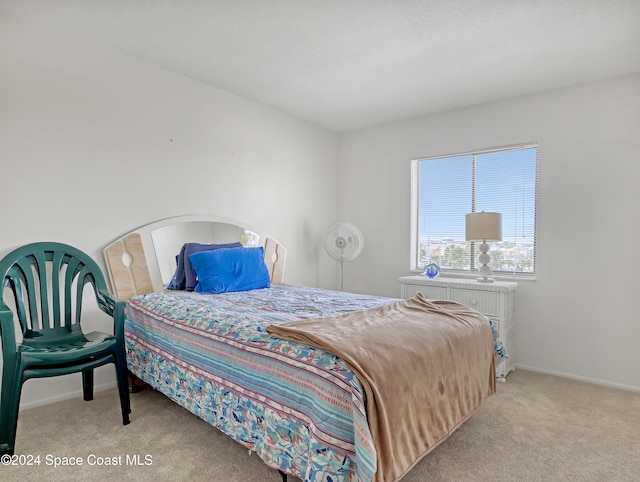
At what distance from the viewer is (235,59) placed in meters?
2.95

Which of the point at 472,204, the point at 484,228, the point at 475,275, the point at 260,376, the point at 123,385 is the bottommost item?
the point at 123,385

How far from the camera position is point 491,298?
3275mm

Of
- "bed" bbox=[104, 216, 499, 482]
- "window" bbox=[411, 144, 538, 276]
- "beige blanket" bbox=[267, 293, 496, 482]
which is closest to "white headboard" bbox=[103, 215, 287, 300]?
"bed" bbox=[104, 216, 499, 482]

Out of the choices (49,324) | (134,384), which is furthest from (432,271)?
(49,324)

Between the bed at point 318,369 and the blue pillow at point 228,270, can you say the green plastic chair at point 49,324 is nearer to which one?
the bed at point 318,369

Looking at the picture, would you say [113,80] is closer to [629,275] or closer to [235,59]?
[235,59]

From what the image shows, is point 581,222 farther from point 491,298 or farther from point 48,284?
point 48,284

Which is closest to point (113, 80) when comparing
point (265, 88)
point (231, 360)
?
point (265, 88)

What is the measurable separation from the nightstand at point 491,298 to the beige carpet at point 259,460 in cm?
60

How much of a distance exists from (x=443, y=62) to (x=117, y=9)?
7.33ft

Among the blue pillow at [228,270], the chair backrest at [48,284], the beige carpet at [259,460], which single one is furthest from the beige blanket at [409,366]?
the chair backrest at [48,284]

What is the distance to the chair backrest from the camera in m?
2.37

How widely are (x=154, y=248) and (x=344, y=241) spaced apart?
1942 mm

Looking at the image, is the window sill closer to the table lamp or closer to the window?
the window
